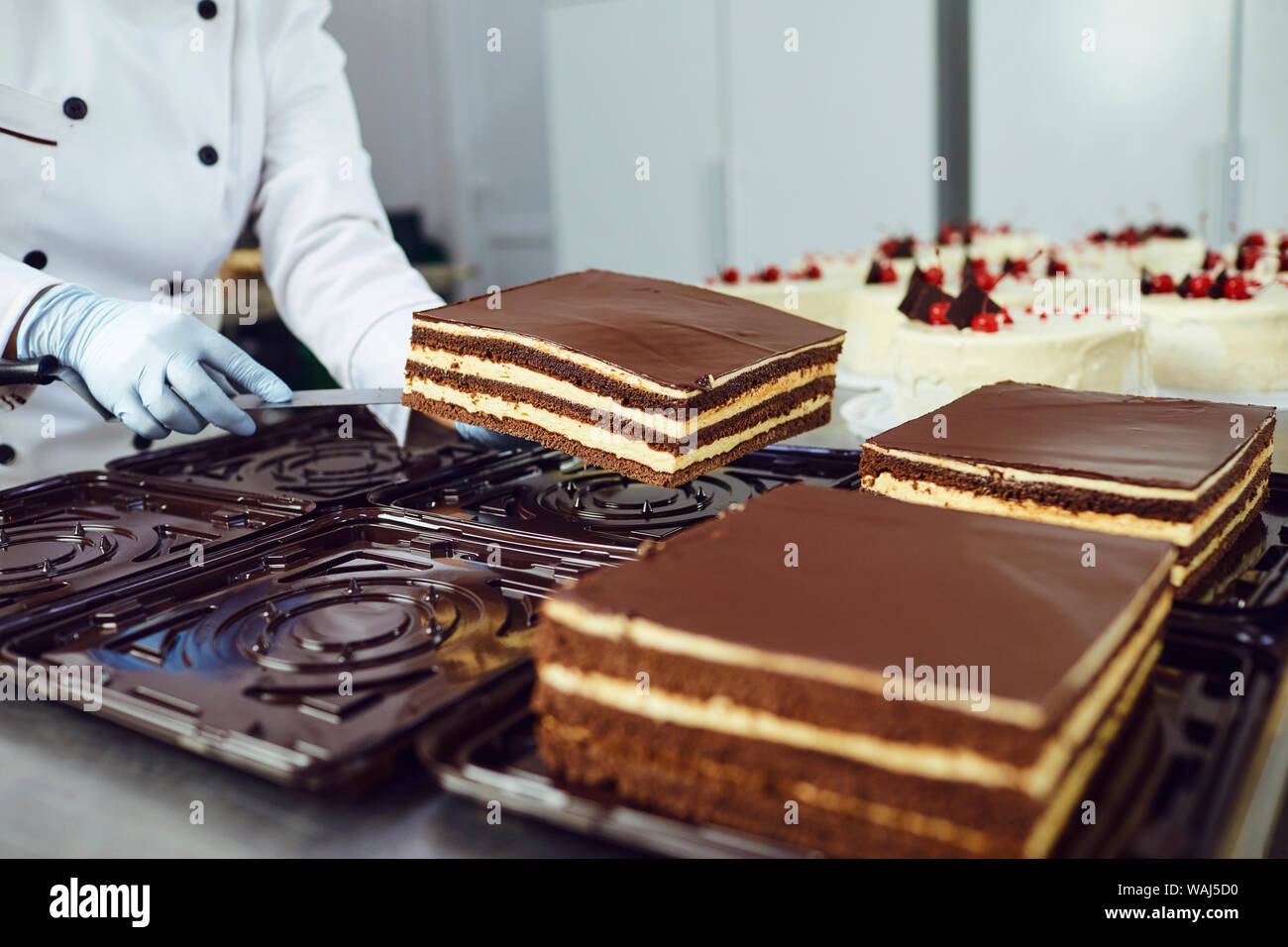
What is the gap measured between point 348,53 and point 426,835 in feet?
25.2

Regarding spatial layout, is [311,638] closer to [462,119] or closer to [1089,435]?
[1089,435]

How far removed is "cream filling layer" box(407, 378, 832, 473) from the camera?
1825 millimetres

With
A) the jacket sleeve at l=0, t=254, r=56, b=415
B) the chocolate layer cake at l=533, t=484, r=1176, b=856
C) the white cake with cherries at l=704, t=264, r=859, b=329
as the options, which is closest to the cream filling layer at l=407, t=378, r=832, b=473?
the chocolate layer cake at l=533, t=484, r=1176, b=856

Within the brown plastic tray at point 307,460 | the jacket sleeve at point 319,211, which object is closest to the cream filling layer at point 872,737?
the brown plastic tray at point 307,460

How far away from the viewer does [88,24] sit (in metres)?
2.30

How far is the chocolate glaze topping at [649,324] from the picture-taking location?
5.88ft

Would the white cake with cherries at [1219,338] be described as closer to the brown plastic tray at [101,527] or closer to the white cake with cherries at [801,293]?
the white cake with cherries at [801,293]

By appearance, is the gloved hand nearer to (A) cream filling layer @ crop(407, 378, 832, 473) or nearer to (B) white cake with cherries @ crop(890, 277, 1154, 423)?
(A) cream filling layer @ crop(407, 378, 832, 473)

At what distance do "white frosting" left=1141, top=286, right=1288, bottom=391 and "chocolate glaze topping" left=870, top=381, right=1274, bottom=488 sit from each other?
724 millimetres

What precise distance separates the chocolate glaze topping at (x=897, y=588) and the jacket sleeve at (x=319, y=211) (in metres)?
1.60

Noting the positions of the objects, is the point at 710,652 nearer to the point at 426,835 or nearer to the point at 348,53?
the point at 426,835

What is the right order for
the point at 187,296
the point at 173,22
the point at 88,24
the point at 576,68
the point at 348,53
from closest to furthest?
the point at 88,24 < the point at 173,22 < the point at 187,296 < the point at 576,68 < the point at 348,53

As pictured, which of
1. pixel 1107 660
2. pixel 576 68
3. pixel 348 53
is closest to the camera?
pixel 1107 660
